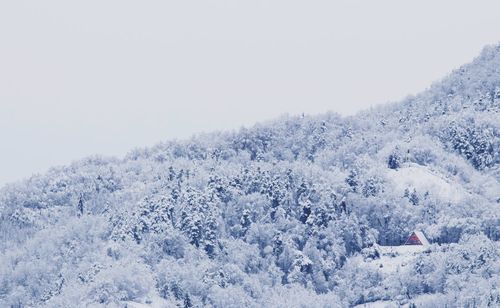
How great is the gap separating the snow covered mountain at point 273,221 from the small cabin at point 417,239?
207cm

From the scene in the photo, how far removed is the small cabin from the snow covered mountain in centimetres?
207

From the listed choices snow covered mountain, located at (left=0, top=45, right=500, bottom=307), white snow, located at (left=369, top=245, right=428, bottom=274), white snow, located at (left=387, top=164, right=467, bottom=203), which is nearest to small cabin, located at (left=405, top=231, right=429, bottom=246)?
white snow, located at (left=369, top=245, right=428, bottom=274)

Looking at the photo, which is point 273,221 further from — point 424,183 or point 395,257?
point 424,183

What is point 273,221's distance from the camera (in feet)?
498

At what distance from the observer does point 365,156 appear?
173625mm

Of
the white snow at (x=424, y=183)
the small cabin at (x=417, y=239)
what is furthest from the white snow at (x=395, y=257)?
the white snow at (x=424, y=183)

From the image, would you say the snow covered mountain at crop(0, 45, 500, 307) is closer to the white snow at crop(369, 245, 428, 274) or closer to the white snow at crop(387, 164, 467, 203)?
the white snow at crop(387, 164, 467, 203)

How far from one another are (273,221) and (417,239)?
65.3ft

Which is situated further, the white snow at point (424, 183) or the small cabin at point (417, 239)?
the white snow at point (424, 183)

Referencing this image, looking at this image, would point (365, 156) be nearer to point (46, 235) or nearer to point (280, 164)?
point (280, 164)

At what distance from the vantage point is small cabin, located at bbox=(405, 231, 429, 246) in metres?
145

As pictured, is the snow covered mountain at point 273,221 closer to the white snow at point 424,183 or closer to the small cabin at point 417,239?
the white snow at point 424,183

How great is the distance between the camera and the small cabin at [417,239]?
14538cm

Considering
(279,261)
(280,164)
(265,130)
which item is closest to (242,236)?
(279,261)
